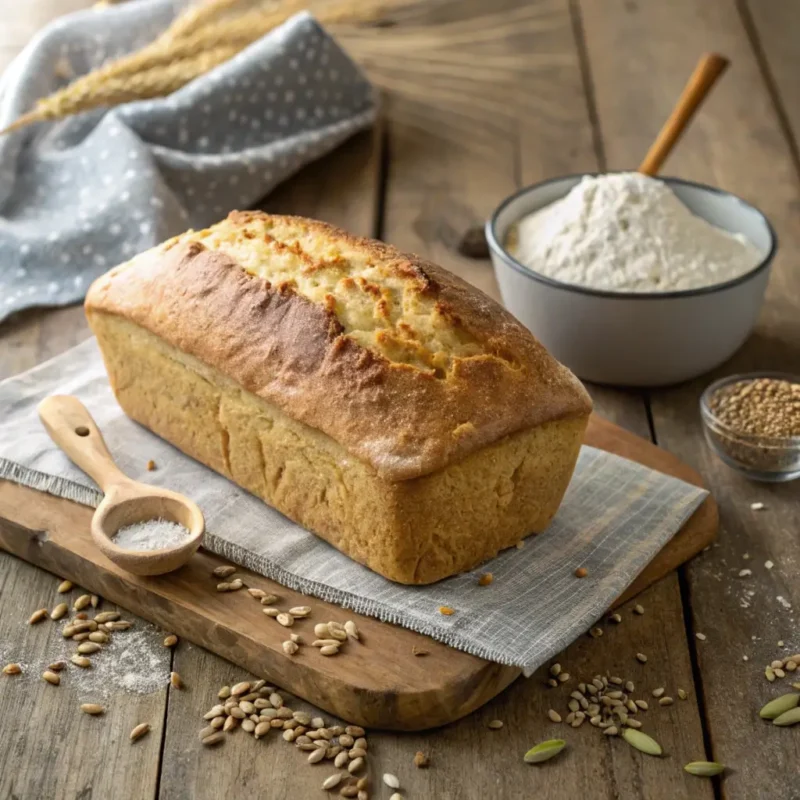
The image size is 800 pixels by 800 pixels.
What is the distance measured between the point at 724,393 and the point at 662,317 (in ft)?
0.57

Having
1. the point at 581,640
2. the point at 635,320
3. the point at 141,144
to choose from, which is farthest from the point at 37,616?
the point at 141,144

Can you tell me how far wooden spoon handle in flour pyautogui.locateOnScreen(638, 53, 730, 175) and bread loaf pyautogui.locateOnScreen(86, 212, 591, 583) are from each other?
81 cm

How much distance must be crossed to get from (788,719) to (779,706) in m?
0.02

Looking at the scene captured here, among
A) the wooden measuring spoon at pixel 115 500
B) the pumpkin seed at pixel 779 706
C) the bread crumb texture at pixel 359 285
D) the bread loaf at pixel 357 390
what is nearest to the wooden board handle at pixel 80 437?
the wooden measuring spoon at pixel 115 500

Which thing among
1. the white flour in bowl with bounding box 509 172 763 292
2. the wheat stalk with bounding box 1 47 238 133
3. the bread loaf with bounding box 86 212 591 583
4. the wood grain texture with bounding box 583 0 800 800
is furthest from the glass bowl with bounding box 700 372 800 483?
the wheat stalk with bounding box 1 47 238 133

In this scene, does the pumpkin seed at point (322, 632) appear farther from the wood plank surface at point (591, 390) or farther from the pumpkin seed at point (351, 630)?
the wood plank surface at point (591, 390)

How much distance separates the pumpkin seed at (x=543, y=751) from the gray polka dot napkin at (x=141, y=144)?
4.97 feet

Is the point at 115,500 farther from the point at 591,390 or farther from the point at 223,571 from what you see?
the point at 591,390

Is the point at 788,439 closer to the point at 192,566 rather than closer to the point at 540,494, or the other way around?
the point at 540,494

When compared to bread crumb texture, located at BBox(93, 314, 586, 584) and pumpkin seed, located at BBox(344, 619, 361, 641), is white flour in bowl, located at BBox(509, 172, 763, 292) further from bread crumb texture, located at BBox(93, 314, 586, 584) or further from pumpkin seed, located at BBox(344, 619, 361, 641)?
pumpkin seed, located at BBox(344, 619, 361, 641)

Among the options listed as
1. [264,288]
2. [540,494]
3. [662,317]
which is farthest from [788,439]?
[264,288]

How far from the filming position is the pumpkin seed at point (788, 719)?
5.01 ft

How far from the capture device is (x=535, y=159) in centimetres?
313

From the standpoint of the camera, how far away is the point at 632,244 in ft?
7.20
